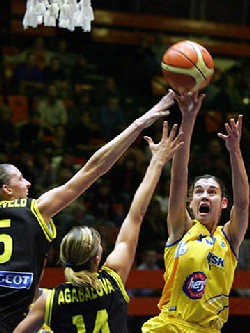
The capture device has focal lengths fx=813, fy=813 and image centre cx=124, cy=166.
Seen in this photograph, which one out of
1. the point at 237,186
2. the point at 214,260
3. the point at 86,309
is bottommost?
the point at 214,260

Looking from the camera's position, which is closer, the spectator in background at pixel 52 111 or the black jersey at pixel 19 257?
the black jersey at pixel 19 257

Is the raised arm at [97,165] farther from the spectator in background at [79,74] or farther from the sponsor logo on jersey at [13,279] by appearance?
the spectator in background at [79,74]

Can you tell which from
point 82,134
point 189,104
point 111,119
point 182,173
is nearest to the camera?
point 189,104

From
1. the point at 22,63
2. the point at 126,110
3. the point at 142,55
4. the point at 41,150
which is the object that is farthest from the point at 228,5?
the point at 41,150

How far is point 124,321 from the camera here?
3.75 m

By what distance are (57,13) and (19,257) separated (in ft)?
7.27

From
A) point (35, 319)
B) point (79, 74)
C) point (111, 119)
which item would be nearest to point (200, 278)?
point (35, 319)

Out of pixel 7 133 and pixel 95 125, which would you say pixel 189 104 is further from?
pixel 95 125

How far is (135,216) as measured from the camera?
4066 mm

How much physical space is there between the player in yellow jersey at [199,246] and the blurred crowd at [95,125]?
3.70 meters

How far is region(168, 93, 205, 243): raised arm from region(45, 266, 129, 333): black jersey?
130 cm

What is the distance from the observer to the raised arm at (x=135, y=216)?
392cm

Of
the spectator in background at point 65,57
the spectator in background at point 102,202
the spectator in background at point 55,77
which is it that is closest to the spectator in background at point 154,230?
the spectator in background at point 102,202

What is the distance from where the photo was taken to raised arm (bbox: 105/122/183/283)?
3.92 m
